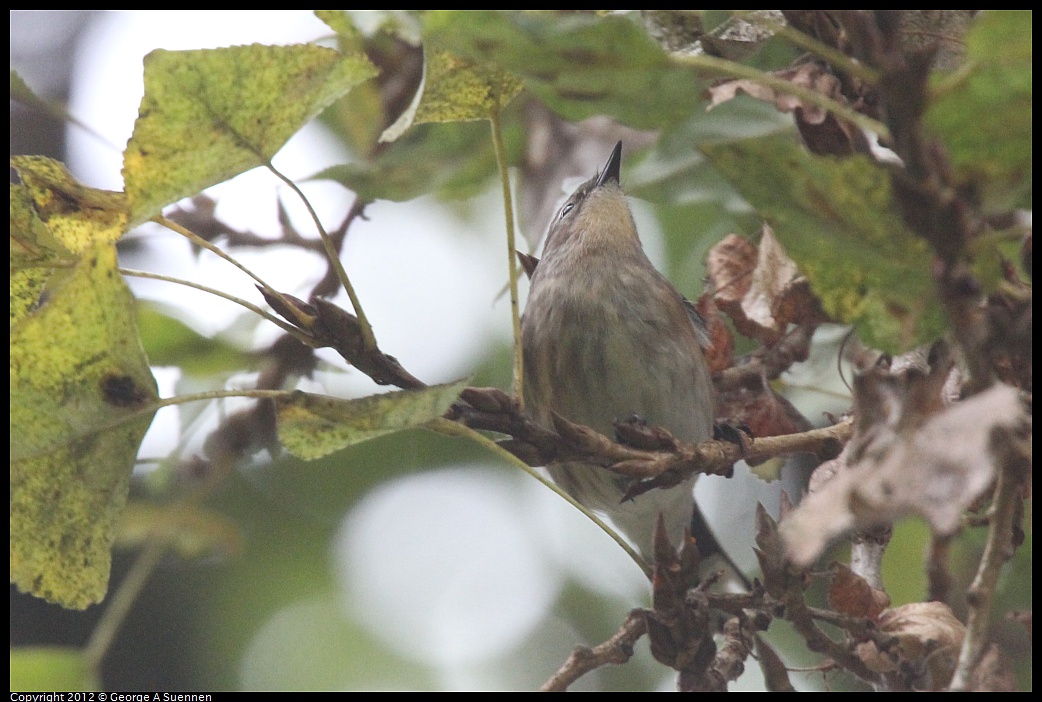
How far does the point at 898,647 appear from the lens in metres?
2.02

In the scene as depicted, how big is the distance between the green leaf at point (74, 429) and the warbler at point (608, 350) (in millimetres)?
1831

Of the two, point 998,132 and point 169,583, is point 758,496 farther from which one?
point 998,132

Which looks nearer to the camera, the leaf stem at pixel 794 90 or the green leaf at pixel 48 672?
the leaf stem at pixel 794 90

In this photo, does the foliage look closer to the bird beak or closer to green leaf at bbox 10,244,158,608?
green leaf at bbox 10,244,158,608

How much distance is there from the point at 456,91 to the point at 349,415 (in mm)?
656

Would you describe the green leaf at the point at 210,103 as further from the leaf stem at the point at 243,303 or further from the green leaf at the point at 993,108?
the green leaf at the point at 993,108

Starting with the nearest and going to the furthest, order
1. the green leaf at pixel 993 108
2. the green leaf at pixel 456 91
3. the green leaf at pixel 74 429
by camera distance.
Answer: the green leaf at pixel 993 108 → the green leaf at pixel 74 429 → the green leaf at pixel 456 91

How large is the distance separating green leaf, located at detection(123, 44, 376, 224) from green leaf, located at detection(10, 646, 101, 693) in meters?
1.01

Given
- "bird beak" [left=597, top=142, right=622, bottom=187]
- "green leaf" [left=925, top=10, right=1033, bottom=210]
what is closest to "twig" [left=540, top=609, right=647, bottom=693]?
"green leaf" [left=925, top=10, right=1033, bottom=210]

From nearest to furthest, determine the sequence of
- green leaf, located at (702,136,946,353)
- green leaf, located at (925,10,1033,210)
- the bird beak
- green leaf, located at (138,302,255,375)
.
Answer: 1. green leaf, located at (925,10,1033,210)
2. green leaf, located at (702,136,946,353)
3. green leaf, located at (138,302,255,375)
4. the bird beak

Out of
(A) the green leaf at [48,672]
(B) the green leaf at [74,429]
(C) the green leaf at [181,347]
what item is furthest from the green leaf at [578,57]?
(C) the green leaf at [181,347]

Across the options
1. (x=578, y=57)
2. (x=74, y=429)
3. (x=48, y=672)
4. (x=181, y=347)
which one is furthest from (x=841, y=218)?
(x=181, y=347)

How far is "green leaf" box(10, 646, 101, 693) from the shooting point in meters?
1.99

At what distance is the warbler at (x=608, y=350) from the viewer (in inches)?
139
